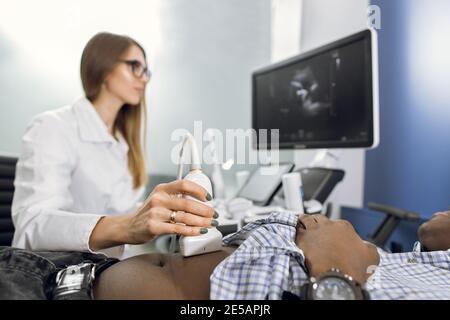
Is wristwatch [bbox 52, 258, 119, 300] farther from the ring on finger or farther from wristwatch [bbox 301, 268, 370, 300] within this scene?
wristwatch [bbox 301, 268, 370, 300]

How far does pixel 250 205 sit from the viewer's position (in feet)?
3.40

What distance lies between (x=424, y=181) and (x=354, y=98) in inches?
13.4

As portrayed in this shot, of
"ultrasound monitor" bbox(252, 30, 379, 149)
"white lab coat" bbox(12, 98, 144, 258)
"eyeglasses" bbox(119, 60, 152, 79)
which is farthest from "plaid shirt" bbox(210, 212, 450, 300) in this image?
"eyeglasses" bbox(119, 60, 152, 79)

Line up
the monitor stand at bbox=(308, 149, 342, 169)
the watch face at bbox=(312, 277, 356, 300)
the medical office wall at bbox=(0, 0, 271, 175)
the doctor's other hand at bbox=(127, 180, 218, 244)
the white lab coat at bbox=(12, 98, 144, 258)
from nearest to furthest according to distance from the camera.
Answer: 1. the watch face at bbox=(312, 277, 356, 300)
2. the doctor's other hand at bbox=(127, 180, 218, 244)
3. the white lab coat at bbox=(12, 98, 144, 258)
4. the medical office wall at bbox=(0, 0, 271, 175)
5. the monitor stand at bbox=(308, 149, 342, 169)

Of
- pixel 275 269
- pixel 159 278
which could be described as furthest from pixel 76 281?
pixel 275 269

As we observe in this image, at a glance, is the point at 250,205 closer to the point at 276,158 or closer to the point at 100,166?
the point at 276,158

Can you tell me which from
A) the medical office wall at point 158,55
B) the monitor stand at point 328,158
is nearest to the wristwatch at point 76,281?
the medical office wall at point 158,55

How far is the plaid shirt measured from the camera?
16.1 inches

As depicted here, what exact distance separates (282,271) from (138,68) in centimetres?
70

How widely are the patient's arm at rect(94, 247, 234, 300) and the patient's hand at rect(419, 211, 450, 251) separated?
1.24 feet

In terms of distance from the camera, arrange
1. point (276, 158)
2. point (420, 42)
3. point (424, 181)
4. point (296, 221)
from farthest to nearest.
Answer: point (276, 158)
point (424, 181)
point (420, 42)
point (296, 221)

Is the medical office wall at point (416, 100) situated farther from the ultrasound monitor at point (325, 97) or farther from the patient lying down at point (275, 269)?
the patient lying down at point (275, 269)

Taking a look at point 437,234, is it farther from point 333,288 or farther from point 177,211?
point 177,211
